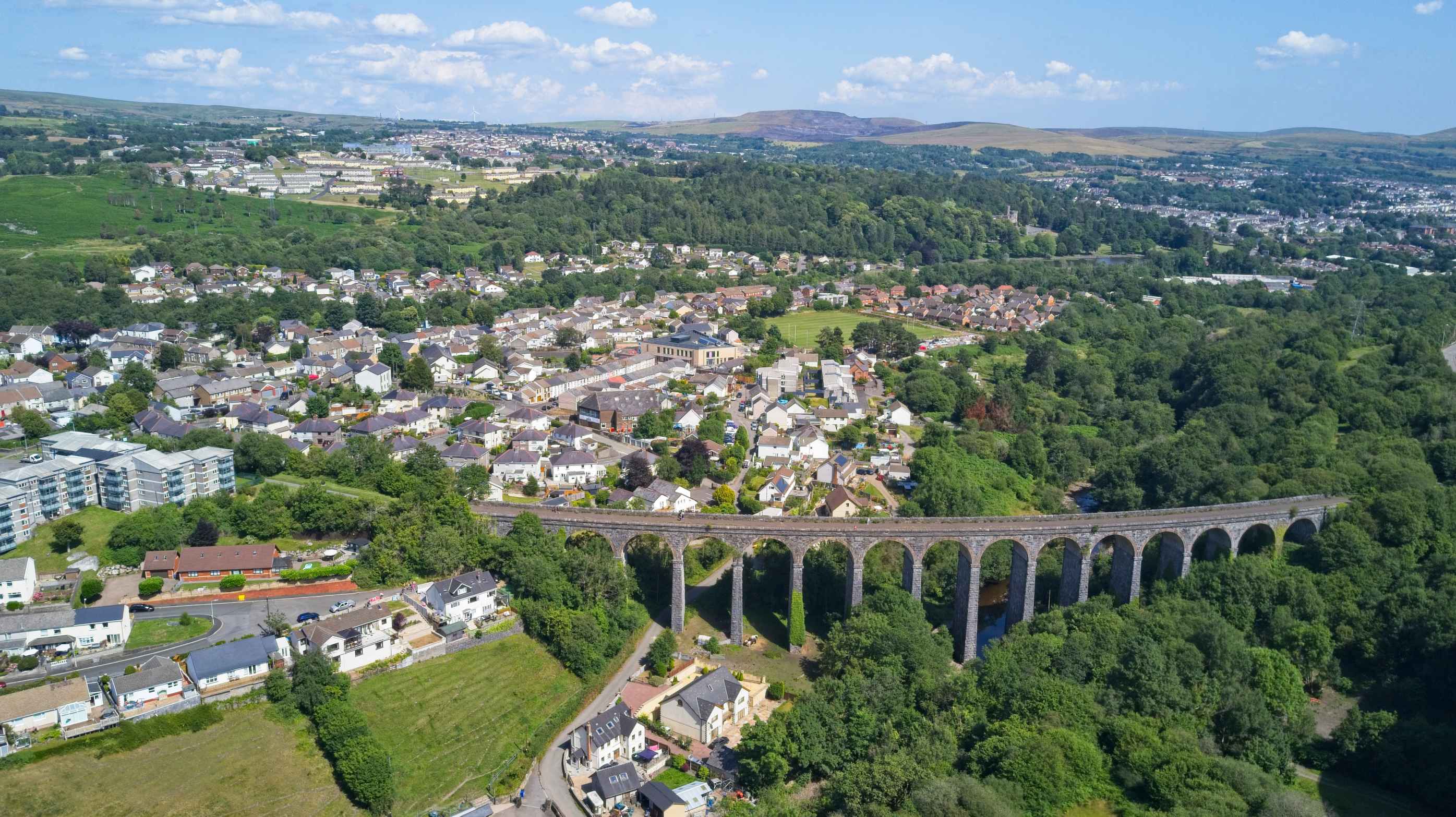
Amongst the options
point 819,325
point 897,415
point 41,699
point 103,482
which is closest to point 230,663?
point 41,699

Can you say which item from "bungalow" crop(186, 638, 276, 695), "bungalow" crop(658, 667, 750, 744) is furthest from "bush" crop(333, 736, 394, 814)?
"bungalow" crop(658, 667, 750, 744)

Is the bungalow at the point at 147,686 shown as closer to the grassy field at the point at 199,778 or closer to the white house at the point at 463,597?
the grassy field at the point at 199,778

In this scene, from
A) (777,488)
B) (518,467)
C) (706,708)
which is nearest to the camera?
(706,708)

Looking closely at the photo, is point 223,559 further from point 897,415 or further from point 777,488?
point 897,415

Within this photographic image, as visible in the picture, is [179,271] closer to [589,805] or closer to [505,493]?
[505,493]

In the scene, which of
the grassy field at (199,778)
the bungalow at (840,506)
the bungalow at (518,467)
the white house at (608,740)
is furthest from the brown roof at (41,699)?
the bungalow at (840,506)
